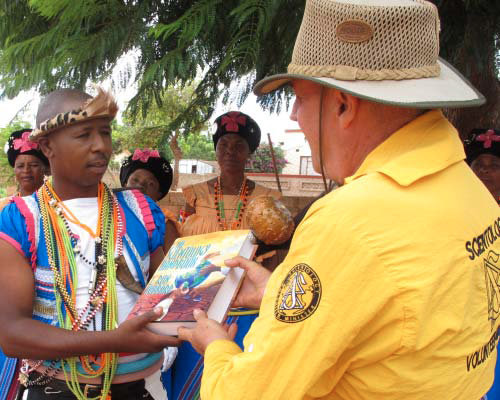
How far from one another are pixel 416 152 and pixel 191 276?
892 mm

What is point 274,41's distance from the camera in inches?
137

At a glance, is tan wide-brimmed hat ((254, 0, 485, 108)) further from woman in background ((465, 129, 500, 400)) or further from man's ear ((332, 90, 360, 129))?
woman in background ((465, 129, 500, 400))

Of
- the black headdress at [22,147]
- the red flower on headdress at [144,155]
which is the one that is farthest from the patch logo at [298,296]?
the red flower on headdress at [144,155]

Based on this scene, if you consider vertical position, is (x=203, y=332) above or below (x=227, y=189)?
above

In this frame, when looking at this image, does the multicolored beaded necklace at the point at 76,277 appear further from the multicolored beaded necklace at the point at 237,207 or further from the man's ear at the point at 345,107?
the multicolored beaded necklace at the point at 237,207

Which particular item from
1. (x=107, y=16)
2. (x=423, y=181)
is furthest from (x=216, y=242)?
(x=107, y=16)

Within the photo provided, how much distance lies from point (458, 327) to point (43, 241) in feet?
5.45

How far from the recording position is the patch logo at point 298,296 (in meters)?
1.06

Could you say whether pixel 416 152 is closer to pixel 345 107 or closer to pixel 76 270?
pixel 345 107

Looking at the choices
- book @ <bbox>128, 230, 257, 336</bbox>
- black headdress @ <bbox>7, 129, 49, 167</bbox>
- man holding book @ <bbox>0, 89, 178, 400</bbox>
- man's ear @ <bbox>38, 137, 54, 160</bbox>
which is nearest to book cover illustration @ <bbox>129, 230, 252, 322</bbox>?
book @ <bbox>128, 230, 257, 336</bbox>

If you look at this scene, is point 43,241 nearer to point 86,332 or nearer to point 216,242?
point 86,332

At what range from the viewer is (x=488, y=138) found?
169 inches

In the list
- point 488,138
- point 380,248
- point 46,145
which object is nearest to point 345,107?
point 380,248

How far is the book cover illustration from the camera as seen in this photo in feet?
5.37
